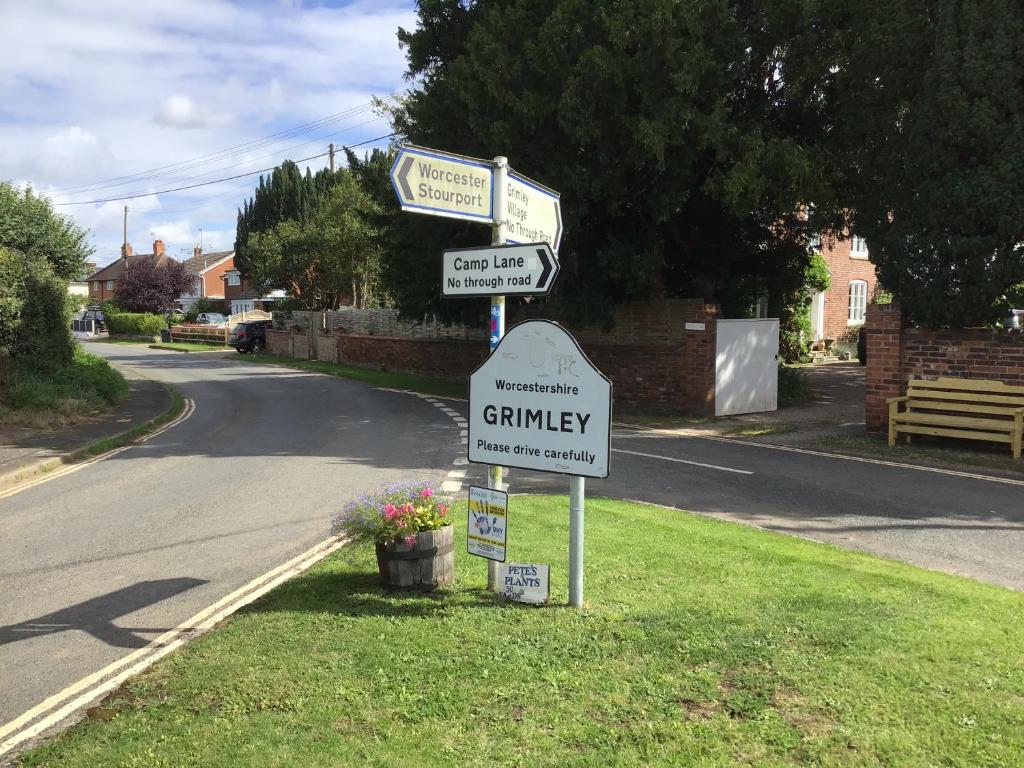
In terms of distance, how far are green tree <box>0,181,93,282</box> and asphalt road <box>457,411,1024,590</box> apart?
12.1 m

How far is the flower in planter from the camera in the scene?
5473 millimetres

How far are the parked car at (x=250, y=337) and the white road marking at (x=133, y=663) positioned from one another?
40575 mm

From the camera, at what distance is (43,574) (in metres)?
6.66

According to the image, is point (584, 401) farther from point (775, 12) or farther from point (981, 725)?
point (775, 12)

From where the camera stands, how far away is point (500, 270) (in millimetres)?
5023

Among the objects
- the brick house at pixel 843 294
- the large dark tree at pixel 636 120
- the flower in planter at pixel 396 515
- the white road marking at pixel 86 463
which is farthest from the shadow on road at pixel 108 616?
the brick house at pixel 843 294

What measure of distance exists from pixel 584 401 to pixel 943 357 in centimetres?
1018

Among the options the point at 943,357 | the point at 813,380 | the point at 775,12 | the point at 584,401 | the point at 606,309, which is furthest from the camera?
the point at 813,380

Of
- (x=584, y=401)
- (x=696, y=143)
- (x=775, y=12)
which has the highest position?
(x=775, y=12)

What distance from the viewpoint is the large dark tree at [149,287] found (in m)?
65.9

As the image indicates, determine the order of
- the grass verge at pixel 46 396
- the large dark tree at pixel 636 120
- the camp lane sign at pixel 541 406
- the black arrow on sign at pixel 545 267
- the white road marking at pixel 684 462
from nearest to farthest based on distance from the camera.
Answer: the camp lane sign at pixel 541 406
the black arrow on sign at pixel 545 267
the white road marking at pixel 684 462
the large dark tree at pixel 636 120
the grass verge at pixel 46 396

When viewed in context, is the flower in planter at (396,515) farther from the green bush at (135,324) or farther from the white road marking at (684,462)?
the green bush at (135,324)

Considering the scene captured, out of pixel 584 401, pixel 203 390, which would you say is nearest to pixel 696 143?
pixel 584 401

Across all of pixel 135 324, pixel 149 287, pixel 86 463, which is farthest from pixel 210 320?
pixel 86 463
